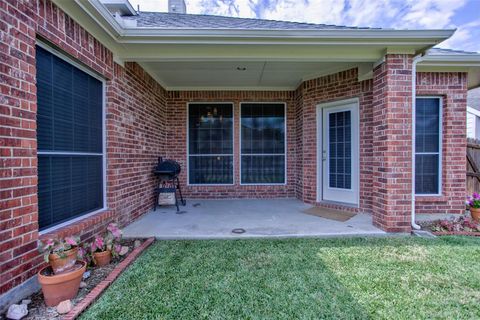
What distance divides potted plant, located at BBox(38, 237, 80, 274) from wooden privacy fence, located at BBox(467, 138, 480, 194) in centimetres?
708

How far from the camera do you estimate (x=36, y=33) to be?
2156mm

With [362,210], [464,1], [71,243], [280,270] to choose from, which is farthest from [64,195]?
[464,1]

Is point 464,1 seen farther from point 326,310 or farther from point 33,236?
point 33,236

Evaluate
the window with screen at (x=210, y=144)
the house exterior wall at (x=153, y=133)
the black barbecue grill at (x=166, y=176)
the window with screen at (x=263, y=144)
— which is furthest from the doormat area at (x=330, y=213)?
the black barbecue grill at (x=166, y=176)

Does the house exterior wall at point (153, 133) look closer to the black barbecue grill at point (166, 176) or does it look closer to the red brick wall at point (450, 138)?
the red brick wall at point (450, 138)

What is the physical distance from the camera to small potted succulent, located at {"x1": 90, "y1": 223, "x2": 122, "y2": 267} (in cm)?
256

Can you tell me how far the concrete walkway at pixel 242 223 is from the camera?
3.44 meters

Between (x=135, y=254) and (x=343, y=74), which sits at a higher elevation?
A: (x=343, y=74)

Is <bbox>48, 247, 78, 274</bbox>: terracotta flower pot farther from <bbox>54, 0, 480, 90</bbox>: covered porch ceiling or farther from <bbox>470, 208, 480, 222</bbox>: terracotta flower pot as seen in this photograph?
<bbox>470, 208, 480, 222</bbox>: terracotta flower pot

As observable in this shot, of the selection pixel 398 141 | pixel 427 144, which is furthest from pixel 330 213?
pixel 427 144

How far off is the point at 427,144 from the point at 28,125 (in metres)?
5.98

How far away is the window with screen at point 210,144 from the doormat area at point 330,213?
7.37 ft

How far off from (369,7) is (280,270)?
742cm

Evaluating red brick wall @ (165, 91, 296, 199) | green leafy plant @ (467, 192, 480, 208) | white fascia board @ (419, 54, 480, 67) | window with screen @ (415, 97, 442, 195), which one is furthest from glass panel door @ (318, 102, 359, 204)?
green leafy plant @ (467, 192, 480, 208)
